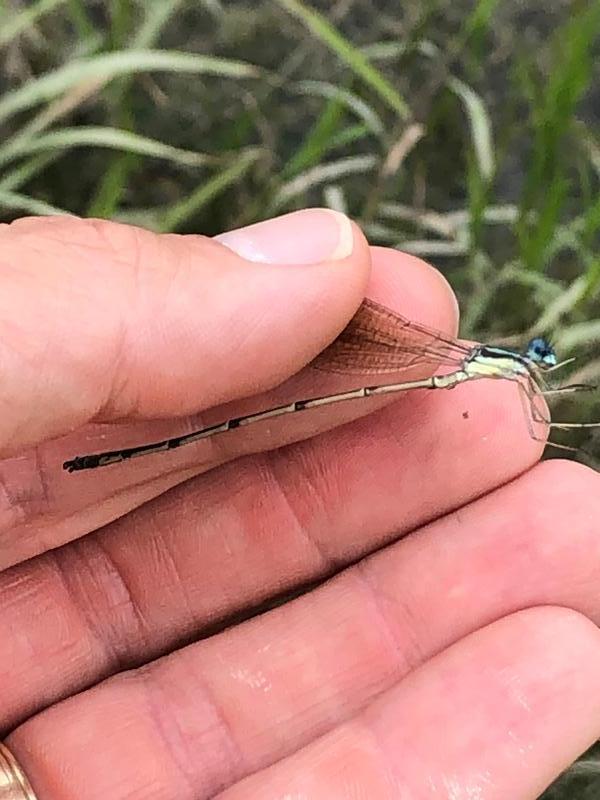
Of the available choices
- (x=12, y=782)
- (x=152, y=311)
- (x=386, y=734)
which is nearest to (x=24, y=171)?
(x=152, y=311)

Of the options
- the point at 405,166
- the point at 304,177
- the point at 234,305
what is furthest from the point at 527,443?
the point at 405,166

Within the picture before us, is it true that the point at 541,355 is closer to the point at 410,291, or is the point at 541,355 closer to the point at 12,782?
the point at 410,291

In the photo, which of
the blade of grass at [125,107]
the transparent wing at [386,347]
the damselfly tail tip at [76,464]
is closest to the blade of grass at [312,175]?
the blade of grass at [125,107]

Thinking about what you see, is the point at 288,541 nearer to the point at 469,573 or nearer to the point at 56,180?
the point at 469,573

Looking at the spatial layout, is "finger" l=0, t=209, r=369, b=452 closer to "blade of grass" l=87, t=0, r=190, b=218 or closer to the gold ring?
the gold ring

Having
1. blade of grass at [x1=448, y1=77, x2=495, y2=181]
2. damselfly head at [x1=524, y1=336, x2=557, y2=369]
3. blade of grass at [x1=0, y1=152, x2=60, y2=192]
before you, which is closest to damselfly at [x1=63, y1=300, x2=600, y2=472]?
damselfly head at [x1=524, y1=336, x2=557, y2=369]

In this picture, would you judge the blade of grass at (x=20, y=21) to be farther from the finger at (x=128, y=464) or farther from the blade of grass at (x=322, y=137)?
the finger at (x=128, y=464)
